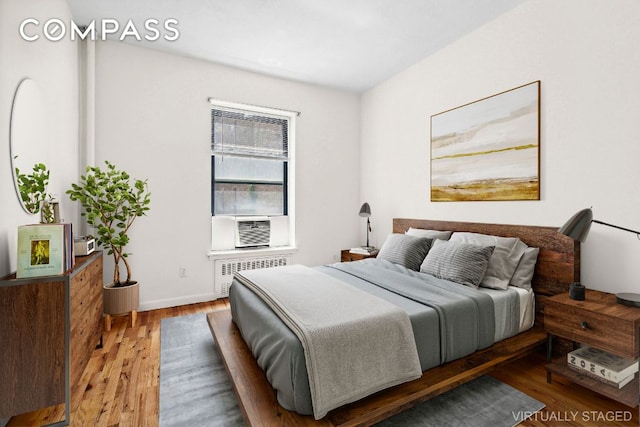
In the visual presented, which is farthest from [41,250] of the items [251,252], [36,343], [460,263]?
[460,263]

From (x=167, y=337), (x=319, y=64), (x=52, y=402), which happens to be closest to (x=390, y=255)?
(x=167, y=337)

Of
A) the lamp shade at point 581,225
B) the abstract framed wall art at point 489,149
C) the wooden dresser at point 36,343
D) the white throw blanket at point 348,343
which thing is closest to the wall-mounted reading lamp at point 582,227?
the lamp shade at point 581,225

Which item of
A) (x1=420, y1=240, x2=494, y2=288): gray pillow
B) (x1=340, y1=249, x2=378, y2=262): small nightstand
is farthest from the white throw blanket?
(x1=340, y1=249, x2=378, y2=262): small nightstand

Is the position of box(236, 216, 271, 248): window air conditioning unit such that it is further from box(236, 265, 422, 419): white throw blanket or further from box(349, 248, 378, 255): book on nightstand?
box(236, 265, 422, 419): white throw blanket

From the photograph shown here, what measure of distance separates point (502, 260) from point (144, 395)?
2760 millimetres

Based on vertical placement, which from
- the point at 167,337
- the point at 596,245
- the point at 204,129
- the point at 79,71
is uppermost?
the point at 79,71

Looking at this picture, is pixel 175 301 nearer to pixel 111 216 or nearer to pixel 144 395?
pixel 111 216

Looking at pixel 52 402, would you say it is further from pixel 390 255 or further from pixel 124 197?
pixel 390 255

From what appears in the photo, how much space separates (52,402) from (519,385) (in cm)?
275

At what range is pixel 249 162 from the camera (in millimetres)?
4078

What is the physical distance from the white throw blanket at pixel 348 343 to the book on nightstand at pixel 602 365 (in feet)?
3.69

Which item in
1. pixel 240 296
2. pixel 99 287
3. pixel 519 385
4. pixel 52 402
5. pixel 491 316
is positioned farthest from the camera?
pixel 99 287

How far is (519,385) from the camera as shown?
1964mm

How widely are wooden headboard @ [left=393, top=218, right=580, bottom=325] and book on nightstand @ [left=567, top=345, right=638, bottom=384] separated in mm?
392
